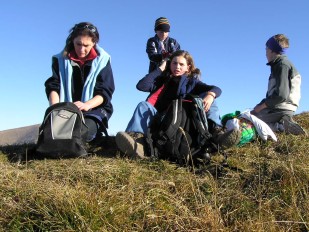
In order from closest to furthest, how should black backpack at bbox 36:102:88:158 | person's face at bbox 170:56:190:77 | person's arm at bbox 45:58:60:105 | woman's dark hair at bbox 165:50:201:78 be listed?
black backpack at bbox 36:102:88:158, person's arm at bbox 45:58:60:105, person's face at bbox 170:56:190:77, woman's dark hair at bbox 165:50:201:78

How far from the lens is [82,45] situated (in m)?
5.63

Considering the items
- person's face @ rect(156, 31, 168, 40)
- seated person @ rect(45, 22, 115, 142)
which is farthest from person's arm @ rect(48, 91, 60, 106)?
person's face @ rect(156, 31, 168, 40)

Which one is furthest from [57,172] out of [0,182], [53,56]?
[53,56]

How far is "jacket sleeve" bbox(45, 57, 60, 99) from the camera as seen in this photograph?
18.5 ft

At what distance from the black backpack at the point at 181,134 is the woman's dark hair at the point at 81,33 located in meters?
1.74

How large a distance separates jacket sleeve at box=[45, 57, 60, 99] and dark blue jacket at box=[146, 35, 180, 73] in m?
2.18

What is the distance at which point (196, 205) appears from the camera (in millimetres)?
3109

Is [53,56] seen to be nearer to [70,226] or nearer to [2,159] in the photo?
[2,159]

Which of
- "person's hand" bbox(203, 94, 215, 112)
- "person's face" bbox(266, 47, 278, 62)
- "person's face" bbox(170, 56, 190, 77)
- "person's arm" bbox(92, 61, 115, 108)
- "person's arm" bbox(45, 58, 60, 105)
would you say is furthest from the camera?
"person's face" bbox(266, 47, 278, 62)

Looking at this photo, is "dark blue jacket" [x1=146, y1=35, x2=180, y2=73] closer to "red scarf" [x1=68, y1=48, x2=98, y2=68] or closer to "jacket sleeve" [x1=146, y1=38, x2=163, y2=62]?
"jacket sleeve" [x1=146, y1=38, x2=163, y2=62]

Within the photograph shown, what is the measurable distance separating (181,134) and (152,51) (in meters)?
3.40

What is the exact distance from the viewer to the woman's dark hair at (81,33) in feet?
18.6

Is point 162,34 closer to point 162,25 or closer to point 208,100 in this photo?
point 162,25

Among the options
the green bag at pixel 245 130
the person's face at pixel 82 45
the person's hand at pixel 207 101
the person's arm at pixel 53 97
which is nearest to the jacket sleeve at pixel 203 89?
the person's hand at pixel 207 101
